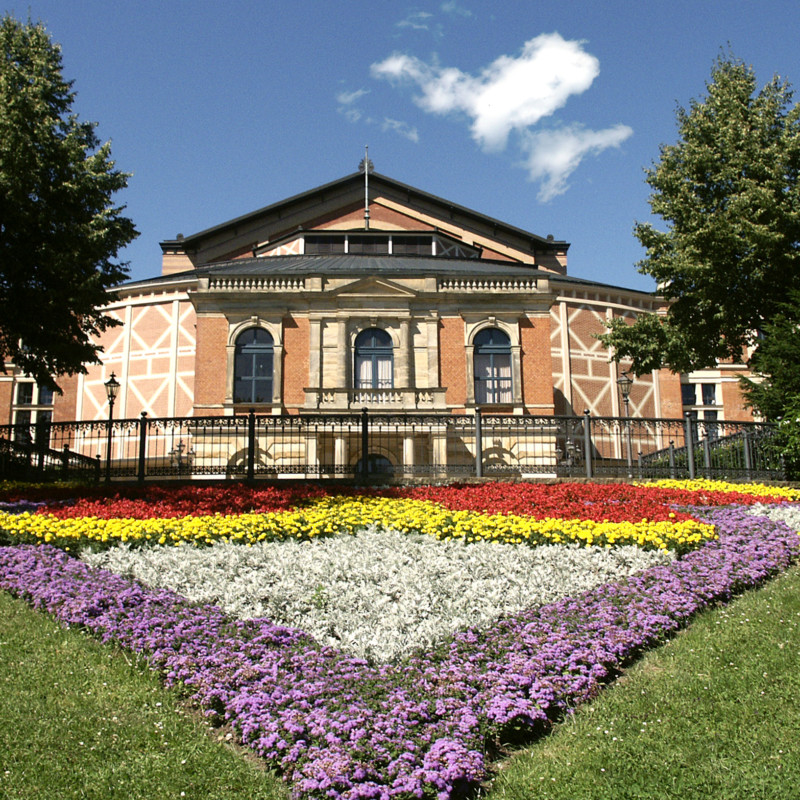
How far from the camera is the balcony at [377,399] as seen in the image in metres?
25.4

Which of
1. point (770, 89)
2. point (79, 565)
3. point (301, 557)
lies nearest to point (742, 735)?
point (301, 557)

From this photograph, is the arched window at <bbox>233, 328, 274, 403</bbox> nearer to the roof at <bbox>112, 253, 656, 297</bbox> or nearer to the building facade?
the building facade

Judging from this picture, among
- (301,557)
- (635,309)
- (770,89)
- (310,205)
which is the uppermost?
(310,205)

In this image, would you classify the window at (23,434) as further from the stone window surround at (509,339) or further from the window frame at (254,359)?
the stone window surround at (509,339)

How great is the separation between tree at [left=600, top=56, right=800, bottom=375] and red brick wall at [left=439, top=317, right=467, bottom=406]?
593cm

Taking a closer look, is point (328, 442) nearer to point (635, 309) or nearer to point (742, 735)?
point (742, 735)

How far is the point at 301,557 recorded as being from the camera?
8.70 meters

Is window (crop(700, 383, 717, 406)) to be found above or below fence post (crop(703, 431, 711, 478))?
above

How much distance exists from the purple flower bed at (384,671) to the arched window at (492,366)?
2019cm

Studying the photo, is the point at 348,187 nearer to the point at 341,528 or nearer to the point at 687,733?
the point at 341,528

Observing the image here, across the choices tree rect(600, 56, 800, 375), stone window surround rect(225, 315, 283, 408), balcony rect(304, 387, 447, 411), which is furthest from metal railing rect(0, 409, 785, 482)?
stone window surround rect(225, 315, 283, 408)

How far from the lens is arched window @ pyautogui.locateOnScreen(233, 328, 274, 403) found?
27.5 m

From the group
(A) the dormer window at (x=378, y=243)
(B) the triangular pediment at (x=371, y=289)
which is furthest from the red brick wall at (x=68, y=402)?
(B) the triangular pediment at (x=371, y=289)

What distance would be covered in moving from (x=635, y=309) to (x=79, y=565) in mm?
38411
